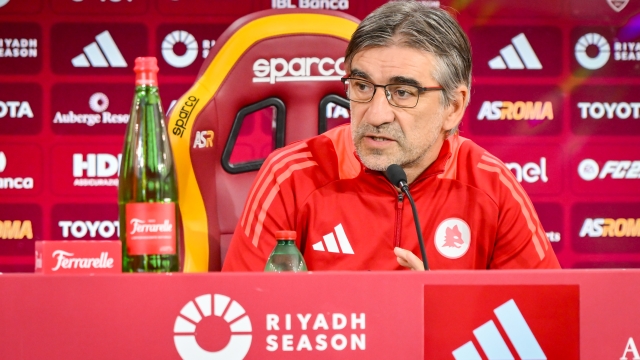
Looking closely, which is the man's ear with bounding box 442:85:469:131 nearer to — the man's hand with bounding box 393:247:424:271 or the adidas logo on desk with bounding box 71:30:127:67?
the man's hand with bounding box 393:247:424:271

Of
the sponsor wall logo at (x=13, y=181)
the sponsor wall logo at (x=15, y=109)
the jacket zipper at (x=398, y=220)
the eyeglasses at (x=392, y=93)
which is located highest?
the sponsor wall logo at (x=15, y=109)

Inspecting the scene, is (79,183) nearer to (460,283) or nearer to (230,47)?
(230,47)

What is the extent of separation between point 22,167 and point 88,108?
352 millimetres

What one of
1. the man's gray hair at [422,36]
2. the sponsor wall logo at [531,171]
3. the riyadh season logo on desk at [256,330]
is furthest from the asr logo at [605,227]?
the riyadh season logo on desk at [256,330]

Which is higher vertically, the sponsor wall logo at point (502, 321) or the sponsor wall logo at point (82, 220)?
the sponsor wall logo at point (82, 220)

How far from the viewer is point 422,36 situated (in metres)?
1.40

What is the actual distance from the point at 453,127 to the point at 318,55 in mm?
372

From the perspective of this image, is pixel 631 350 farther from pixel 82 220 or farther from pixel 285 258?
pixel 82 220

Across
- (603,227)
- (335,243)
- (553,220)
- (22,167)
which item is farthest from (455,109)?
(22,167)

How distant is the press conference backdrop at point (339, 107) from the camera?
296 cm

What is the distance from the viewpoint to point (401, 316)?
0.73m

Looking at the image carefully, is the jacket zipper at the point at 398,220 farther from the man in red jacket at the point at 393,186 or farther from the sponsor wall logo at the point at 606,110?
the sponsor wall logo at the point at 606,110

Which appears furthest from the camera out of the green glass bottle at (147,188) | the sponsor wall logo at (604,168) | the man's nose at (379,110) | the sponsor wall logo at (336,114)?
the sponsor wall logo at (604,168)

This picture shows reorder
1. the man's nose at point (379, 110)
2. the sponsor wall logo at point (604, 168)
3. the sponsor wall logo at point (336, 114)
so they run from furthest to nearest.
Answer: the sponsor wall logo at point (604, 168) < the sponsor wall logo at point (336, 114) < the man's nose at point (379, 110)
